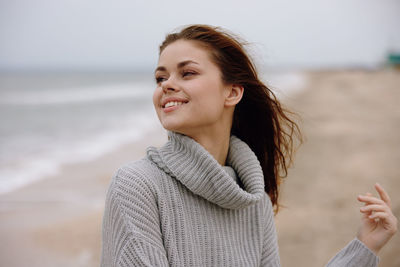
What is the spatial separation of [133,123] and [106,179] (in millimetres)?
7516

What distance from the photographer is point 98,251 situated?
4.45 metres

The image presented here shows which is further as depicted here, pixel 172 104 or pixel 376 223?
pixel 376 223

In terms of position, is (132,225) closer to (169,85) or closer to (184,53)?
(169,85)

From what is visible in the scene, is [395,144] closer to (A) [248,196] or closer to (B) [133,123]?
(A) [248,196]

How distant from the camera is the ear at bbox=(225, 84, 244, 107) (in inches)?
70.7

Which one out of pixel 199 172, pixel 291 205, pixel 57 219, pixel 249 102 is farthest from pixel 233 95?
pixel 57 219

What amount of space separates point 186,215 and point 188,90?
19.8 inches

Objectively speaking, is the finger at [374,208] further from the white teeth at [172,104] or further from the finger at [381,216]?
the white teeth at [172,104]

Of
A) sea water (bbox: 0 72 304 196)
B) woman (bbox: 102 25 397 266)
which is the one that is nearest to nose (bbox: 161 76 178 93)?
woman (bbox: 102 25 397 266)

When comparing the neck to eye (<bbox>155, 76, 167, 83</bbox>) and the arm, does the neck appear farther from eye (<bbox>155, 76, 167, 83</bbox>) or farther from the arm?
the arm

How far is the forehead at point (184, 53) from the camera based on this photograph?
166cm

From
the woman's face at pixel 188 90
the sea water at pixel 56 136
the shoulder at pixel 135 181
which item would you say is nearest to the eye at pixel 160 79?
the woman's face at pixel 188 90

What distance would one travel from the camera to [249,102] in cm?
205

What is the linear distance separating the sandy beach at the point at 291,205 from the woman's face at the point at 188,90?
109 inches
